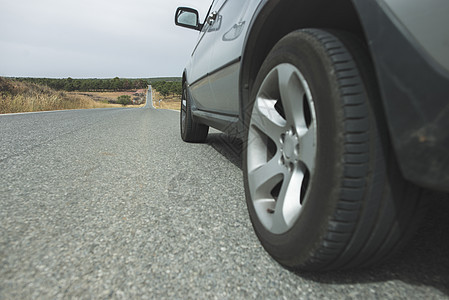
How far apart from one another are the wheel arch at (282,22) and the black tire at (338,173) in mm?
322

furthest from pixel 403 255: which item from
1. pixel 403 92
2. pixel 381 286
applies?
pixel 403 92

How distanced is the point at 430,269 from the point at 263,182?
0.72m

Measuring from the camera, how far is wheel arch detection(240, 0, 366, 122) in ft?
4.26

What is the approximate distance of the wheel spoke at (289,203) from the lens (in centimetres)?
103

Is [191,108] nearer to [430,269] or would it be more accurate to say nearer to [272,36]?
[272,36]

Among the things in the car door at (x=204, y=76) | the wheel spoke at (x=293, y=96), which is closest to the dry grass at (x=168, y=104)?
the car door at (x=204, y=76)

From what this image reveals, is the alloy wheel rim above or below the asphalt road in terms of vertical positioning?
above

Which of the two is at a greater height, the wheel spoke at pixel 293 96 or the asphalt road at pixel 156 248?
the wheel spoke at pixel 293 96

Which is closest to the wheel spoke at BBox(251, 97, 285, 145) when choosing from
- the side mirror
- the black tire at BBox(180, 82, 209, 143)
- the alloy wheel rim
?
the alloy wheel rim

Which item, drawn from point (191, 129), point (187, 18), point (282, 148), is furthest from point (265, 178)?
point (187, 18)

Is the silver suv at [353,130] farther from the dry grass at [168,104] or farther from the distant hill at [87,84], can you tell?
the distant hill at [87,84]

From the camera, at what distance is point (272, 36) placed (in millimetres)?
1600

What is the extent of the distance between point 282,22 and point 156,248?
4.27ft

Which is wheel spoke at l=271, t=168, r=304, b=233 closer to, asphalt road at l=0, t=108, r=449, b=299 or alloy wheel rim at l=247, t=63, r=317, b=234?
alloy wheel rim at l=247, t=63, r=317, b=234
